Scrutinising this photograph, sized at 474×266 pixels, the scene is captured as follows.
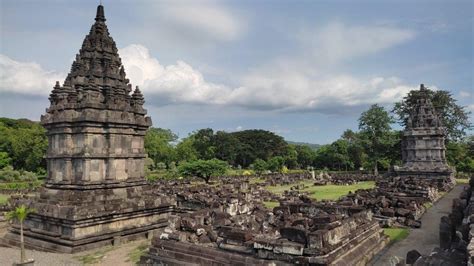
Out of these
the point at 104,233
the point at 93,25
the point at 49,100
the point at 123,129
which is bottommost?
the point at 104,233

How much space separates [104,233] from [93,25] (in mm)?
7603

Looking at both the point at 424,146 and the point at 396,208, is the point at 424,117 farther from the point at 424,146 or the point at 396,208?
the point at 396,208

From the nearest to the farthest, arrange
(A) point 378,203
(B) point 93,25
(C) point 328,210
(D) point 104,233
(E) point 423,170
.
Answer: (D) point 104,233 → (C) point 328,210 → (B) point 93,25 → (A) point 378,203 → (E) point 423,170

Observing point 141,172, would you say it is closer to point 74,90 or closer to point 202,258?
point 74,90

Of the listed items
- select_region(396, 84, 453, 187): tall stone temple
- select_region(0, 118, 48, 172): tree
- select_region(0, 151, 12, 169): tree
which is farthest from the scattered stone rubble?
select_region(0, 151, 12, 169): tree

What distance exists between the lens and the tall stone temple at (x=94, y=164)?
1108 centimetres

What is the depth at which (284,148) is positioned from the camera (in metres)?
78.9

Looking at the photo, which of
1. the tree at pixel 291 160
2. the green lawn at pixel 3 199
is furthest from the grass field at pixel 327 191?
the tree at pixel 291 160

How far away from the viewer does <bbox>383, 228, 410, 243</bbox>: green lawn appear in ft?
36.9

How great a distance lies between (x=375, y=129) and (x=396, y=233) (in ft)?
120

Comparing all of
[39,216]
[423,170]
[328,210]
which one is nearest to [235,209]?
[328,210]

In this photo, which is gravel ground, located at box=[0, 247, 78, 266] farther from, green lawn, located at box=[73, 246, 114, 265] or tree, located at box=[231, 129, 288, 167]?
tree, located at box=[231, 129, 288, 167]

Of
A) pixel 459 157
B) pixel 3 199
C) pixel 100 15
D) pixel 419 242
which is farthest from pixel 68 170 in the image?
pixel 459 157

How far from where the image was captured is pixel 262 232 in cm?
914
